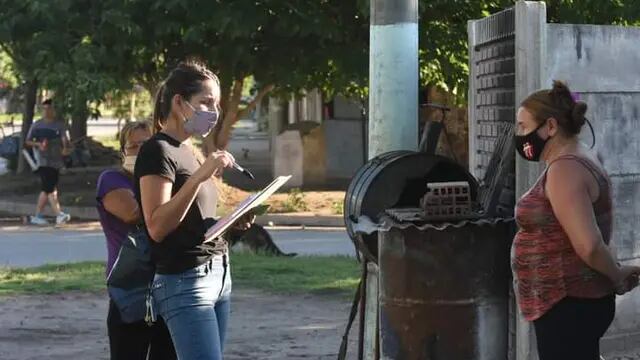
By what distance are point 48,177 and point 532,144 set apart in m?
12.9

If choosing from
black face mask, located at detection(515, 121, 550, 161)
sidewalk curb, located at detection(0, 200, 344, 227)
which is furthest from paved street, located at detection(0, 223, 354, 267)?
black face mask, located at detection(515, 121, 550, 161)

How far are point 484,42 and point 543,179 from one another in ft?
8.96

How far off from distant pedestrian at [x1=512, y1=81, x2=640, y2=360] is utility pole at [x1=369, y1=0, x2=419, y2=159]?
1.67 meters

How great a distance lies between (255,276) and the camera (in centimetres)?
991

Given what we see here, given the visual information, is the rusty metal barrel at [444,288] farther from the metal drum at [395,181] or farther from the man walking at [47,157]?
the man walking at [47,157]

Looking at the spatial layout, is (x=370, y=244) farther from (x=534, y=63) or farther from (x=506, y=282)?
(x=534, y=63)

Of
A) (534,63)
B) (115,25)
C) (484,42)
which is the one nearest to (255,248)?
(115,25)

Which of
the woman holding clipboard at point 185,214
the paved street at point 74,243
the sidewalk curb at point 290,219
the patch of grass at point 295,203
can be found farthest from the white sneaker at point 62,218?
the woman holding clipboard at point 185,214

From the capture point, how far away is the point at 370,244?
515 centimetres

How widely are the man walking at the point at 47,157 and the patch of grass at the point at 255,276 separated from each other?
16.9 feet

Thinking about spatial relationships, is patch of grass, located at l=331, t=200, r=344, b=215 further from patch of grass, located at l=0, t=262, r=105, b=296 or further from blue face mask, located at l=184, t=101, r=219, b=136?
blue face mask, located at l=184, t=101, r=219, b=136

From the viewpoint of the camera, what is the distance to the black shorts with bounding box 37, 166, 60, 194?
52.6ft

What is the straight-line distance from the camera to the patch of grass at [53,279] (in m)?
9.41

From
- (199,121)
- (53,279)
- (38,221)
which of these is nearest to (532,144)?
(199,121)
